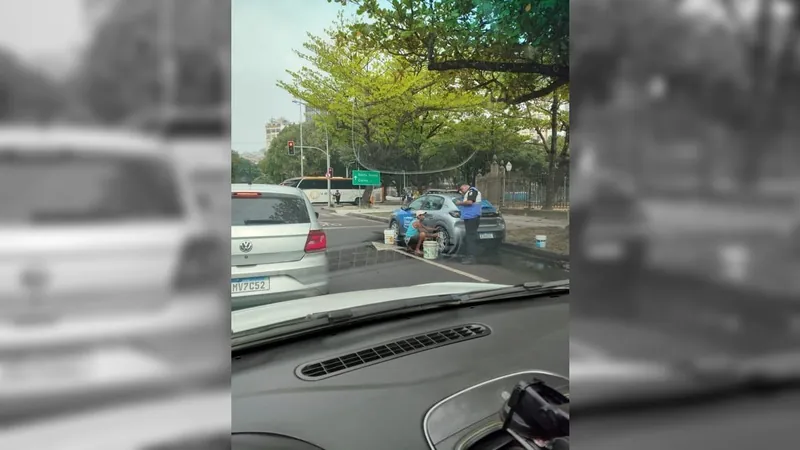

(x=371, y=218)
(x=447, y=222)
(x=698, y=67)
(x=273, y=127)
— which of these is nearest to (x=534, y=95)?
(x=447, y=222)

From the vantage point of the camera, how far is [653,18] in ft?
1.99

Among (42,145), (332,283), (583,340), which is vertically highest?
(42,145)

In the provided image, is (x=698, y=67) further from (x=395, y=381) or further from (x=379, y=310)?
(x=379, y=310)

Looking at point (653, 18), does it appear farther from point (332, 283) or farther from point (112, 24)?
point (332, 283)

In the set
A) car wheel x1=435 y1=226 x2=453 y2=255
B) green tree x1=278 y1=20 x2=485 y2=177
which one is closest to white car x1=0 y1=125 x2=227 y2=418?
green tree x1=278 y1=20 x2=485 y2=177

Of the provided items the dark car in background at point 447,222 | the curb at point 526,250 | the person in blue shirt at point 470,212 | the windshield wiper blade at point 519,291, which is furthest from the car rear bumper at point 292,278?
the curb at point 526,250

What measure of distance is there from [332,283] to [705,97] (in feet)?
7.63

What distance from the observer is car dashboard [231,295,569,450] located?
1290mm

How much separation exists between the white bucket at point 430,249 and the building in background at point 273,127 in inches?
60.2

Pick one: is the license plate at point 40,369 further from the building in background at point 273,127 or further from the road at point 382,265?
the road at point 382,265

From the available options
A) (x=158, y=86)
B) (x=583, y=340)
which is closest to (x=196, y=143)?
(x=158, y=86)

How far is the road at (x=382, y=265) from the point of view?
9.66 feet

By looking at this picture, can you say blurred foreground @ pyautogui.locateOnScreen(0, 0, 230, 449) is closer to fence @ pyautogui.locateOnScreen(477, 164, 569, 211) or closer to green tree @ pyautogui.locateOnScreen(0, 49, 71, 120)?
green tree @ pyautogui.locateOnScreen(0, 49, 71, 120)

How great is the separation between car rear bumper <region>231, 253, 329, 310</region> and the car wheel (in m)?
1.12
